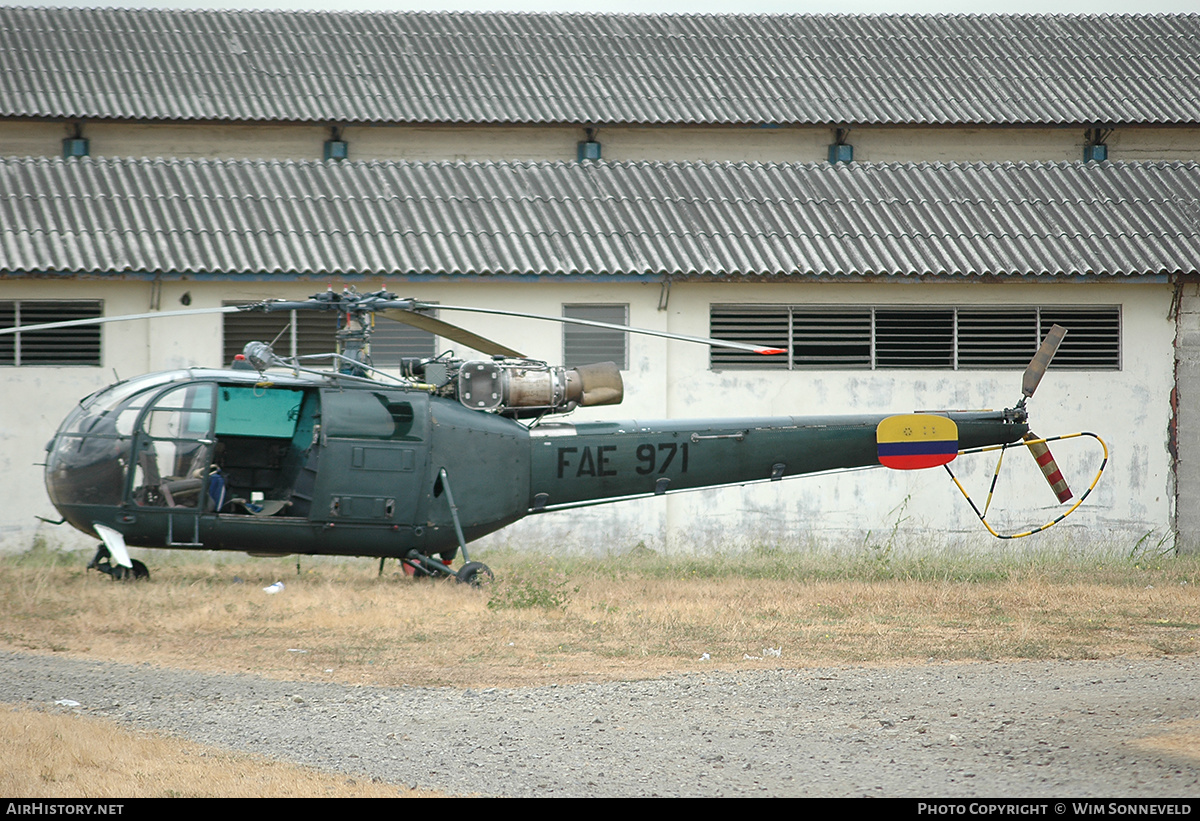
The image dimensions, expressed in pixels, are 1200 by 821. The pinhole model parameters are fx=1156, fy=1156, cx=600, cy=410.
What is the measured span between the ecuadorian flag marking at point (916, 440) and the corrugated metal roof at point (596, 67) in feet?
28.3

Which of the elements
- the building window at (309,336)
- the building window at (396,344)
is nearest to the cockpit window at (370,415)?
the building window at (309,336)

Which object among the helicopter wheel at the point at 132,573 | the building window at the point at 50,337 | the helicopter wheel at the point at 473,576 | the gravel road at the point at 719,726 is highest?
the building window at the point at 50,337

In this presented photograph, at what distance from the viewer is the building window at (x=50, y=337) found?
14070 millimetres

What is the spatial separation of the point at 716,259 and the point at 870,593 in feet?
16.9

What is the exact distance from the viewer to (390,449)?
1073 cm

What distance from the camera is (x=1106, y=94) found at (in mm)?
19672

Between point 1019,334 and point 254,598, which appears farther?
point 1019,334

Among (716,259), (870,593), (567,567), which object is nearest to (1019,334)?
(716,259)

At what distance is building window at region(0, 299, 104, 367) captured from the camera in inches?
554

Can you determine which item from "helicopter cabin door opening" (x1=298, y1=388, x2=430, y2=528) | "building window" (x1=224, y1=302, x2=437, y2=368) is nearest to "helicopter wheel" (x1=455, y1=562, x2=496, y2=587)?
"helicopter cabin door opening" (x1=298, y1=388, x2=430, y2=528)

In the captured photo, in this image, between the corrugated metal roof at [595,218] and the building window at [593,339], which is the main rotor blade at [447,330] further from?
the building window at [593,339]

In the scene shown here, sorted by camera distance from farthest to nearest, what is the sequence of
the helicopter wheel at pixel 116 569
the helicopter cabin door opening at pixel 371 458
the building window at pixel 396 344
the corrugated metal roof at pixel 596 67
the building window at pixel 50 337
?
the corrugated metal roof at pixel 596 67 < the building window at pixel 396 344 < the building window at pixel 50 337 < the helicopter wheel at pixel 116 569 < the helicopter cabin door opening at pixel 371 458

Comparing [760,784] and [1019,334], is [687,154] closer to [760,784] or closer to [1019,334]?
[1019,334]

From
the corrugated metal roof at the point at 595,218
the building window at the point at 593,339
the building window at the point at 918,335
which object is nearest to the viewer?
the corrugated metal roof at the point at 595,218
